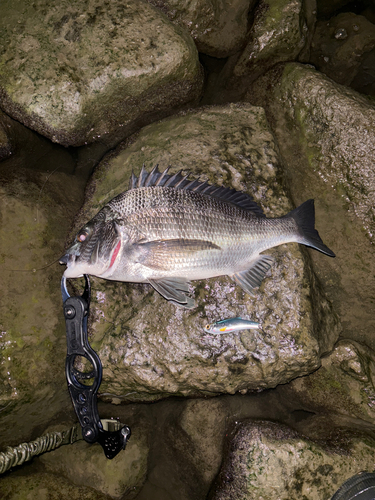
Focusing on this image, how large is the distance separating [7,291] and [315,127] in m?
4.15

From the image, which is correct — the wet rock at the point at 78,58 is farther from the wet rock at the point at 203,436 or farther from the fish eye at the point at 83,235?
the wet rock at the point at 203,436

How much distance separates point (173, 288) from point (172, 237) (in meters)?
0.49

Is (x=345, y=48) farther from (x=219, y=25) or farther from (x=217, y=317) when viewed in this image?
(x=217, y=317)

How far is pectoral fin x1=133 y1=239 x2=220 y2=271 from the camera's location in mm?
3021

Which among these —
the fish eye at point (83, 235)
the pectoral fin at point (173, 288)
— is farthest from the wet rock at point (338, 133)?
the fish eye at point (83, 235)

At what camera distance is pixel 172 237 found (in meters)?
3.05

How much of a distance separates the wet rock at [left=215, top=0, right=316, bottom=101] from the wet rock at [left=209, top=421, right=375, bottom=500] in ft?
14.5

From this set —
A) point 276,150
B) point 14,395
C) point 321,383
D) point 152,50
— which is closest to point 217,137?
point 276,150

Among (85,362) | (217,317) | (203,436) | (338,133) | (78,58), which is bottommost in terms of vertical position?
(203,436)

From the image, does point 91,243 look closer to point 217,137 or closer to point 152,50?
point 217,137

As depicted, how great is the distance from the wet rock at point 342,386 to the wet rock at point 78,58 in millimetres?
4076

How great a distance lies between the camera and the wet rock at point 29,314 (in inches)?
134

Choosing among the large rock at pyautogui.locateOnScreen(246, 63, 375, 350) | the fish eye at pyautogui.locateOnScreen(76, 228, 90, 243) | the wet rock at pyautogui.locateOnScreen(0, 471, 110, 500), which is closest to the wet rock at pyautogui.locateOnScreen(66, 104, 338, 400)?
the large rock at pyautogui.locateOnScreen(246, 63, 375, 350)

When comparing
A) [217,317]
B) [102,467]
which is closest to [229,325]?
[217,317]
